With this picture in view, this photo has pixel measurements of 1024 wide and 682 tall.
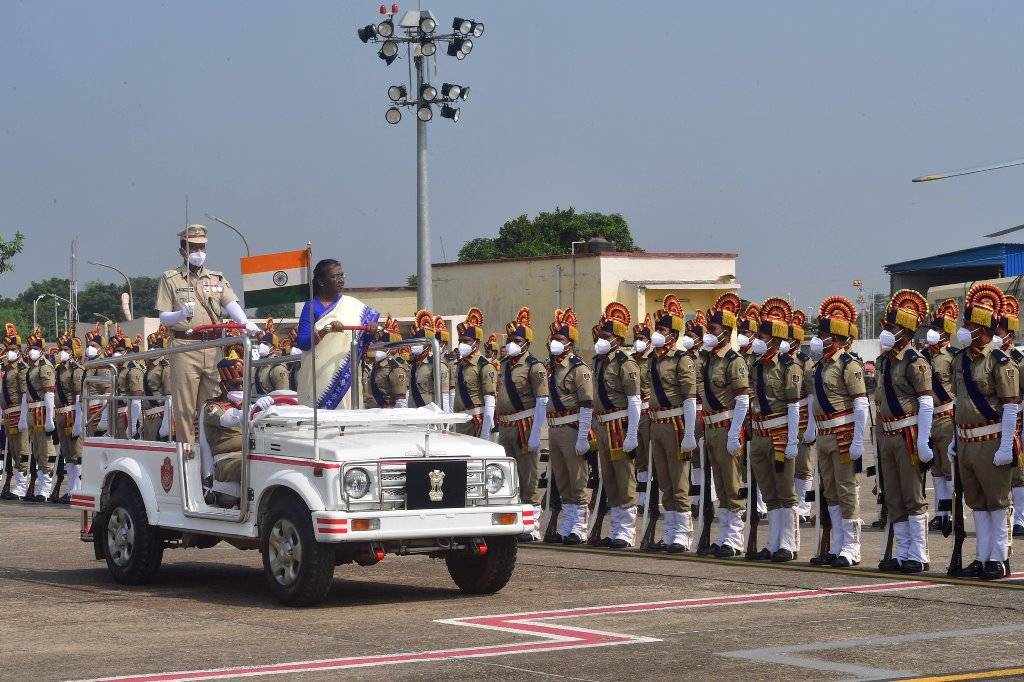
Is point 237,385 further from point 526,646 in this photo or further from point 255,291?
point 526,646

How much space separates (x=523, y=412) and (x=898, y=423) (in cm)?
458

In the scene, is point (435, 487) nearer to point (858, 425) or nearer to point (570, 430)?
point (858, 425)

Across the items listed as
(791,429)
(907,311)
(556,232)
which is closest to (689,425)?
(791,429)

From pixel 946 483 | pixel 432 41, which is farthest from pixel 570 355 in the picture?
pixel 432 41

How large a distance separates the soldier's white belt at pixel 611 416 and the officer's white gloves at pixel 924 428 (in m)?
3.58

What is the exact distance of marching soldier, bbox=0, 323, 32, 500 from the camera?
24.2 metres

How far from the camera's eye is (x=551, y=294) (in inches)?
2002

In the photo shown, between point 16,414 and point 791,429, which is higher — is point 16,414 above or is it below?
above

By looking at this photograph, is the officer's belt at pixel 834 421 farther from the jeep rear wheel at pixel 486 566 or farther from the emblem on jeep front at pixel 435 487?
the emblem on jeep front at pixel 435 487

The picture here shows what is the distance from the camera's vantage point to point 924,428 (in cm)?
1281

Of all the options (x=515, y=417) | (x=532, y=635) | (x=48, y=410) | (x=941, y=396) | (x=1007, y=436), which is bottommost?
(x=532, y=635)

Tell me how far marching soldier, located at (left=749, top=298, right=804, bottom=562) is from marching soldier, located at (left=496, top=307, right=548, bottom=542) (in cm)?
268

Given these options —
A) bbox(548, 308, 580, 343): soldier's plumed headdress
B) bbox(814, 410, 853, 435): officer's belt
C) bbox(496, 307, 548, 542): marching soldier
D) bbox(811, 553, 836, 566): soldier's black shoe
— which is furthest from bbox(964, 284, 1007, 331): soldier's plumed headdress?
bbox(496, 307, 548, 542): marching soldier

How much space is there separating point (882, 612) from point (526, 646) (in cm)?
265
